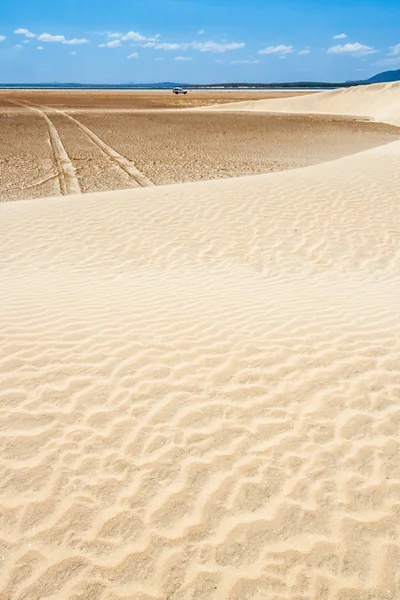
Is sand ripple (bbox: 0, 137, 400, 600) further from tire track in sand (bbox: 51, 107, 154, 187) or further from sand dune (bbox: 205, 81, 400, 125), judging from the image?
sand dune (bbox: 205, 81, 400, 125)

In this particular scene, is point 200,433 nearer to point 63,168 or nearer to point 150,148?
point 63,168

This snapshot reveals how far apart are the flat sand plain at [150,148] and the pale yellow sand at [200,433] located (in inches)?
411

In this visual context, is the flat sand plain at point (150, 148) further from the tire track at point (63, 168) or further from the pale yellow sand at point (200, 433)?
the pale yellow sand at point (200, 433)

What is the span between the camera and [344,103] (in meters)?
57.6

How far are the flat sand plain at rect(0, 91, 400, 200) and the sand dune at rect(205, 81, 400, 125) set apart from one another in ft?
50.2

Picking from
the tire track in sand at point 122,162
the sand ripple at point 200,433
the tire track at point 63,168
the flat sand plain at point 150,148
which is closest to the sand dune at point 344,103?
the flat sand plain at point 150,148

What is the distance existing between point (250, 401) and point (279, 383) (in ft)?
1.31

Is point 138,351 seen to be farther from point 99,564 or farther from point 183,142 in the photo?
point 183,142

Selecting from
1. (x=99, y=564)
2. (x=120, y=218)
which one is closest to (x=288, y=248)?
(x=120, y=218)

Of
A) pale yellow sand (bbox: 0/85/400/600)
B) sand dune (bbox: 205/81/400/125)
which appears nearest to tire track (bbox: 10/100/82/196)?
pale yellow sand (bbox: 0/85/400/600)

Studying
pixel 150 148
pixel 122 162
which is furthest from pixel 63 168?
pixel 150 148

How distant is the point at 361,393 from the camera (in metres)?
4.50

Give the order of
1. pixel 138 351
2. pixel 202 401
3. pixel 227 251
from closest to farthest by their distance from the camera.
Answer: pixel 202 401
pixel 138 351
pixel 227 251

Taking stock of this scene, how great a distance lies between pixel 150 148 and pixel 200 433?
22461 mm
